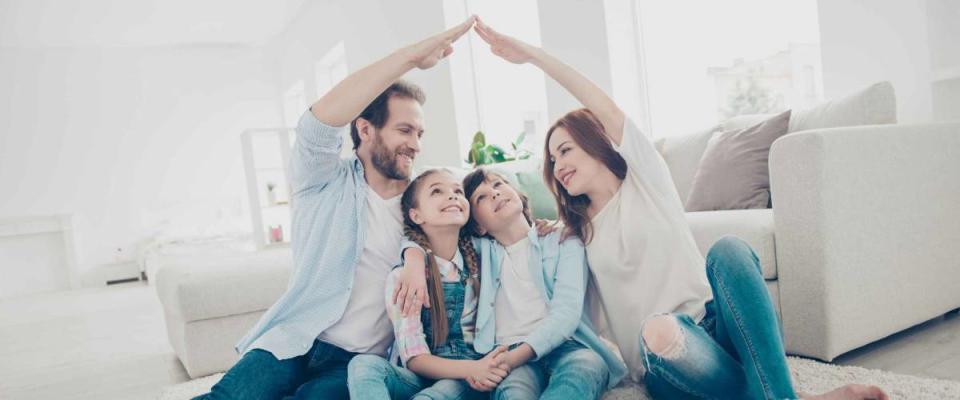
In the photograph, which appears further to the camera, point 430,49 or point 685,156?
point 685,156

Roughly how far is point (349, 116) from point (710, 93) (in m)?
2.66

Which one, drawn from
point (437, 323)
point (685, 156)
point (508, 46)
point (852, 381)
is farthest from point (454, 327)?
point (685, 156)

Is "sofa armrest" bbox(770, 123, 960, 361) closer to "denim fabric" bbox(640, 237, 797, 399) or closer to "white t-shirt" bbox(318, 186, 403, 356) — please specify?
"denim fabric" bbox(640, 237, 797, 399)

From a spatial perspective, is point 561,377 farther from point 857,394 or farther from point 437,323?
point 857,394

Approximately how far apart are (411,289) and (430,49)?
538mm

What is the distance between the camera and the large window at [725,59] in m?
3.08

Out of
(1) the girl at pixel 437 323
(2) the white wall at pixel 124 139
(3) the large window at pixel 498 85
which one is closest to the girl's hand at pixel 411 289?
(1) the girl at pixel 437 323

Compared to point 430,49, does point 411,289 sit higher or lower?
lower

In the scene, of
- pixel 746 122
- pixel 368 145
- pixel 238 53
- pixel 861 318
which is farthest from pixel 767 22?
pixel 238 53

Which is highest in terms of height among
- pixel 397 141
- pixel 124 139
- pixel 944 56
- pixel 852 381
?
pixel 124 139

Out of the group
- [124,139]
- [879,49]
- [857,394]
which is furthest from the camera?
[124,139]

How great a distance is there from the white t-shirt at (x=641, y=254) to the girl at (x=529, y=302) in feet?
0.20

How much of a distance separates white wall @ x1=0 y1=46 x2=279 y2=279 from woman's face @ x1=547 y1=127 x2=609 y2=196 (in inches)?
288

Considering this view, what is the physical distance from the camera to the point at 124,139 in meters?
7.81
